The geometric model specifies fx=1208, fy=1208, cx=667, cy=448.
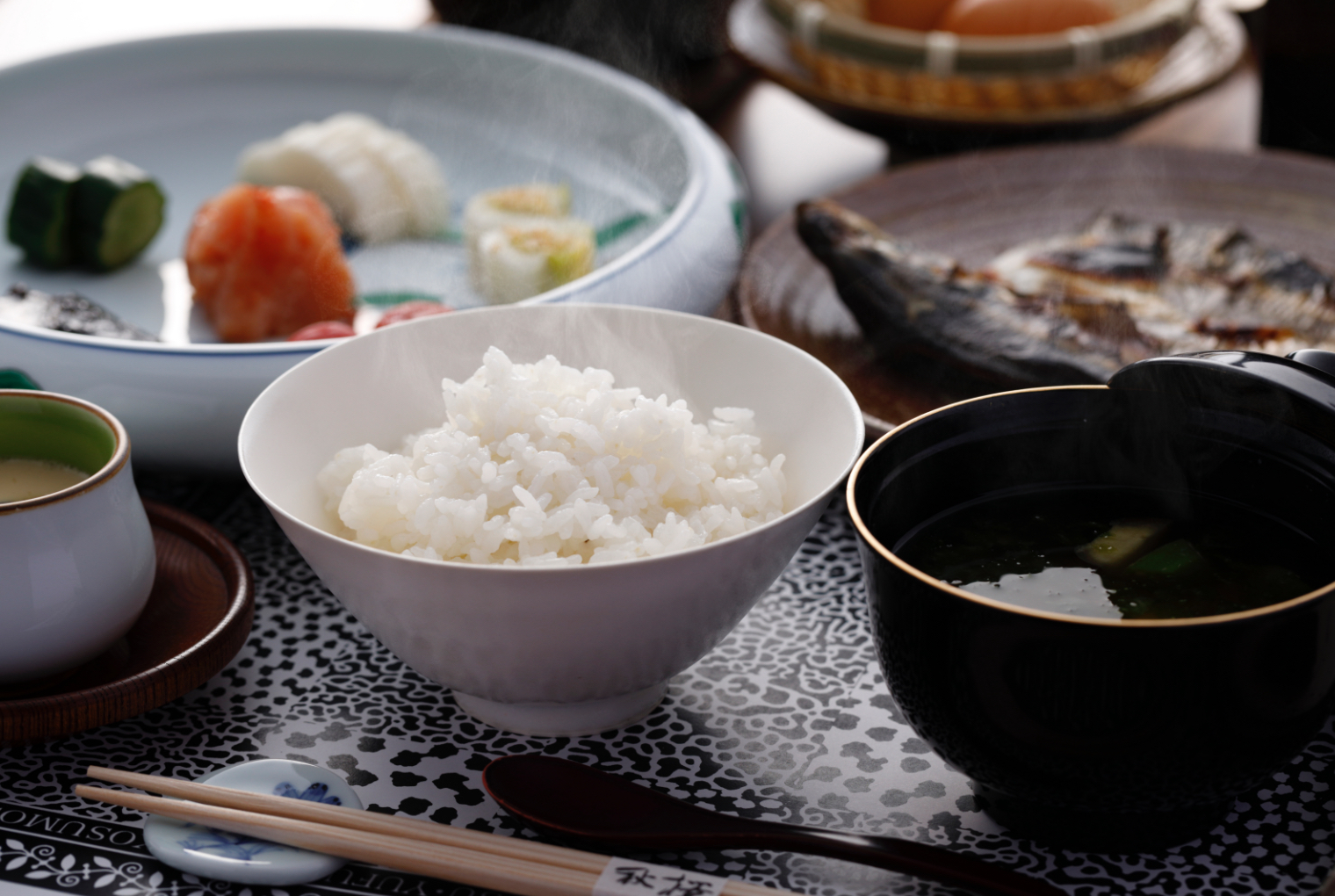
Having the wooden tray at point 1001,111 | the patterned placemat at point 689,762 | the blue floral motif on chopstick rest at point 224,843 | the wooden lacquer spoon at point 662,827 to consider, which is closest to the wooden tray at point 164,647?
the patterned placemat at point 689,762

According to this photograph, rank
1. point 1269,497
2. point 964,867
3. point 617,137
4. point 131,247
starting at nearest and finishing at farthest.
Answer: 1. point 964,867
2. point 1269,497
3. point 131,247
4. point 617,137

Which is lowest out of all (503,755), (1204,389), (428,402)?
(503,755)

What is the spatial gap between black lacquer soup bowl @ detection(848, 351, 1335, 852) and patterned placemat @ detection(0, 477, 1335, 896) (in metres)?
0.05

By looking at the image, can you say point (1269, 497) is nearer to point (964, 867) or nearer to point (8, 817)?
point (964, 867)

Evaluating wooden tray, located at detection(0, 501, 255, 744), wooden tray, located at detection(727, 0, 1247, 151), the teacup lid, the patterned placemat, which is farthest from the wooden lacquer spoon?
wooden tray, located at detection(727, 0, 1247, 151)

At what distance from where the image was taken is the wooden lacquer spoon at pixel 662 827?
883 millimetres

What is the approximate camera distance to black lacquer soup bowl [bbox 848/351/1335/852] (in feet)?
2.65

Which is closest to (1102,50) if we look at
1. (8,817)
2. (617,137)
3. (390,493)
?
(617,137)

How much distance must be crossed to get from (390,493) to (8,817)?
1.36 feet

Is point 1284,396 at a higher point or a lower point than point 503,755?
higher

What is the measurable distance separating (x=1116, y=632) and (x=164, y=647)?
0.88 meters

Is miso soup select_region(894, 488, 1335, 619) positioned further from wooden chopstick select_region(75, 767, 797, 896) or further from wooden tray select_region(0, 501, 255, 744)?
wooden tray select_region(0, 501, 255, 744)

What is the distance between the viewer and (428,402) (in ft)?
4.22

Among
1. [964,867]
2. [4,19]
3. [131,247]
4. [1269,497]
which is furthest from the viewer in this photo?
[4,19]
